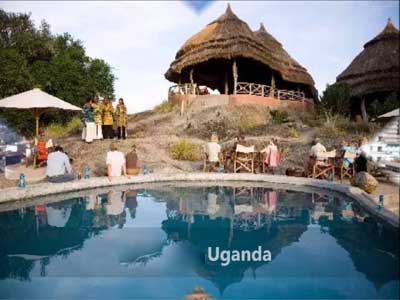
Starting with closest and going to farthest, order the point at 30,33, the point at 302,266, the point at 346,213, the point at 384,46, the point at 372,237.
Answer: the point at 384,46, the point at 302,266, the point at 372,237, the point at 346,213, the point at 30,33

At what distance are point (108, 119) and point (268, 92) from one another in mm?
9829

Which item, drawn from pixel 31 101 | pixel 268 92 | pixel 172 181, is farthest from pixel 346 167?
pixel 268 92

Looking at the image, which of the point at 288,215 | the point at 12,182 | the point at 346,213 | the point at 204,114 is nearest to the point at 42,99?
the point at 12,182

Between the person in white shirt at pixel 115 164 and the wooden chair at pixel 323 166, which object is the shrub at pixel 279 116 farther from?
the person in white shirt at pixel 115 164

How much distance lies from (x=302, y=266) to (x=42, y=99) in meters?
6.52

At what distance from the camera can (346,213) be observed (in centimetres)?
608

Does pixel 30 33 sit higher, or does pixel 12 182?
pixel 30 33

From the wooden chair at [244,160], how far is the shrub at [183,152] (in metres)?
2.13

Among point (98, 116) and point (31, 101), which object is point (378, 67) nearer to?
point (31, 101)

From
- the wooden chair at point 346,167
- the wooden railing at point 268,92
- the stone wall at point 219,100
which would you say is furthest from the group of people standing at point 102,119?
the wooden railing at point 268,92

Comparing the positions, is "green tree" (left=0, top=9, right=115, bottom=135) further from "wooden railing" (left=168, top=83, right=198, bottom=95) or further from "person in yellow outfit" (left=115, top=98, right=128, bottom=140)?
"wooden railing" (left=168, top=83, right=198, bottom=95)

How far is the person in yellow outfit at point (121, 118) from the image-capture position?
1131cm

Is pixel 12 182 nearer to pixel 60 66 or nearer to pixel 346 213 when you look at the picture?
pixel 60 66

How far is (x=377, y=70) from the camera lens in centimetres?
320
